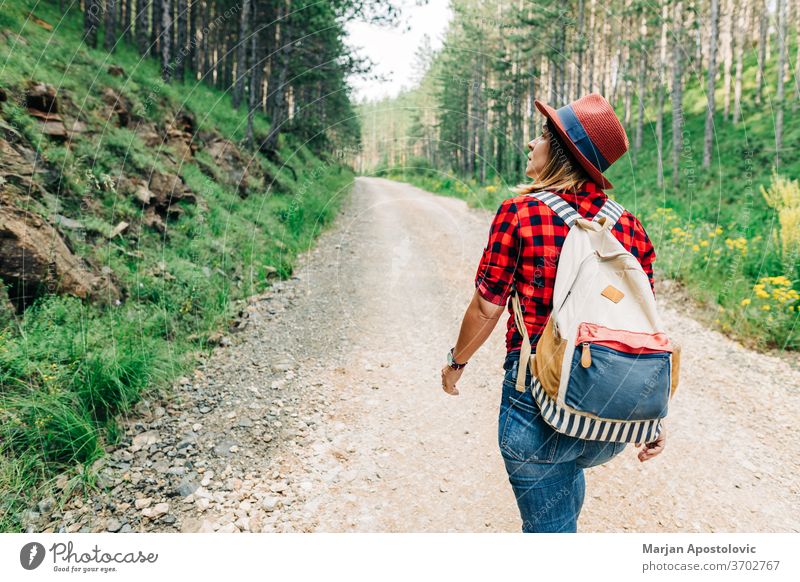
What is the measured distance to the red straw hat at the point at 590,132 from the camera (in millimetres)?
1578

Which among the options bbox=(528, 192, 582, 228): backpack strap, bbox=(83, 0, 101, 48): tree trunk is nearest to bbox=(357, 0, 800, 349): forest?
bbox=(528, 192, 582, 228): backpack strap

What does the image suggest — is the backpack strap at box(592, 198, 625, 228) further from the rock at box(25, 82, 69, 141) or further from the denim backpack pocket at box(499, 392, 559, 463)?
the rock at box(25, 82, 69, 141)

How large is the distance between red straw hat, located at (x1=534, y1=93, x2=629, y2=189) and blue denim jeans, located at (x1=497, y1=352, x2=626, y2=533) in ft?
2.42

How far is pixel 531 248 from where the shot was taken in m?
1.53

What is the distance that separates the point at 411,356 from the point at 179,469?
253 centimetres

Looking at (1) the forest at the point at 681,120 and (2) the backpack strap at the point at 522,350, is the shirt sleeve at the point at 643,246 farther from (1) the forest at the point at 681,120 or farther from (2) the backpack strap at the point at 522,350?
(1) the forest at the point at 681,120

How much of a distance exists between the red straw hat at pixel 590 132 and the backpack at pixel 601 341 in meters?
0.21

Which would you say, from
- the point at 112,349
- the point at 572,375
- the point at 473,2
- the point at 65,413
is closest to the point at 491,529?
the point at 572,375

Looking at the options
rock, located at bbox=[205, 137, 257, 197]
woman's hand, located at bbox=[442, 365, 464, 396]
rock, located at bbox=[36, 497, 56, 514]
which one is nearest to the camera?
woman's hand, located at bbox=[442, 365, 464, 396]

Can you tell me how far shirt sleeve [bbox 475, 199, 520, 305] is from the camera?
5.12 ft

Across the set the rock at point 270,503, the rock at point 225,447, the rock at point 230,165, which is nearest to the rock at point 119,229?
the rock at point 225,447
